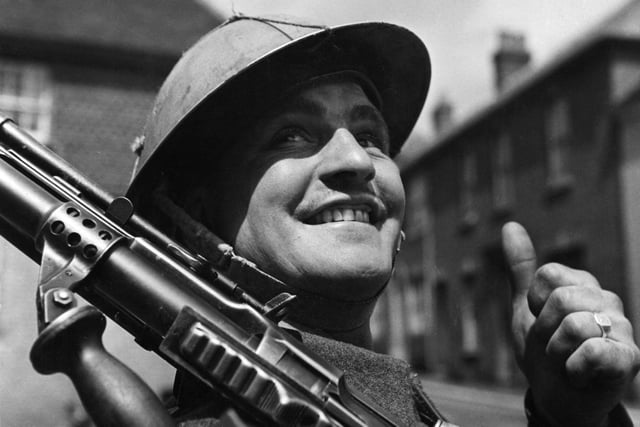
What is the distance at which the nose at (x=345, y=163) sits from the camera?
2061 millimetres

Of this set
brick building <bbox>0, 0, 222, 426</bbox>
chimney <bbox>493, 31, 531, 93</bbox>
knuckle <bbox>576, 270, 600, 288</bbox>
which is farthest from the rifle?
chimney <bbox>493, 31, 531, 93</bbox>

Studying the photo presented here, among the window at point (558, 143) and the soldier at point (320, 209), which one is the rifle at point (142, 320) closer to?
the soldier at point (320, 209)

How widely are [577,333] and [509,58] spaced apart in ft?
71.5

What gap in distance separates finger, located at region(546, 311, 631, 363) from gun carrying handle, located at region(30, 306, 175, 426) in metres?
1.09

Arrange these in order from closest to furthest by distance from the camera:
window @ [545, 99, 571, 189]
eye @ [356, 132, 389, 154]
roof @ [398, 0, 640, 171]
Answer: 1. eye @ [356, 132, 389, 154]
2. roof @ [398, 0, 640, 171]
3. window @ [545, 99, 571, 189]

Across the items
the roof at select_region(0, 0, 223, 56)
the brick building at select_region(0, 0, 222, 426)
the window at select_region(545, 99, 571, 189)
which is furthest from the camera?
the window at select_region(545, 99, 571, 189)

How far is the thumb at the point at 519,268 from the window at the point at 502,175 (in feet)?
59.5

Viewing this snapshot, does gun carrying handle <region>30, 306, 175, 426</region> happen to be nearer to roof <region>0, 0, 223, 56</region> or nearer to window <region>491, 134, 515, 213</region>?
roof <region>0, 0, 223, 56</region>

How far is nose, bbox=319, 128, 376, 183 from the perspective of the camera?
81.1 inches

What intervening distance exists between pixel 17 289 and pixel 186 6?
9.90 meters

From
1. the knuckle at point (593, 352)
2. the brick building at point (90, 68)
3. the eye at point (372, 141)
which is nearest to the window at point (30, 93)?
the brick building at point (90, 68)

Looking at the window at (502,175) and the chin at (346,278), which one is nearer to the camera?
the chin at (346,278)

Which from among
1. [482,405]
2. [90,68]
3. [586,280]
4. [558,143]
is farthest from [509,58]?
[586,280]

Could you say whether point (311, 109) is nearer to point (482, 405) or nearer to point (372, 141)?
point (372, 141)
